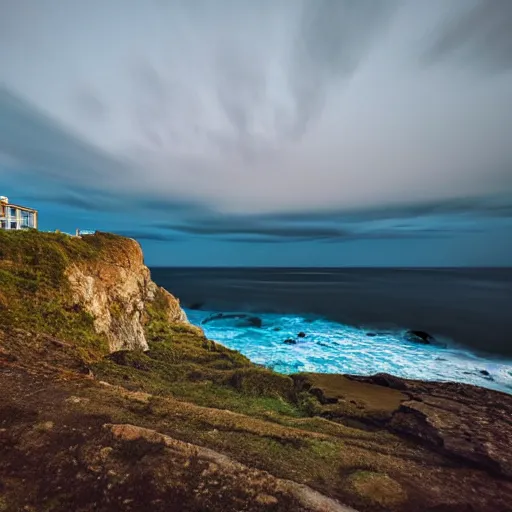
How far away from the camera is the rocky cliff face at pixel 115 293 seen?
17391 millimetres

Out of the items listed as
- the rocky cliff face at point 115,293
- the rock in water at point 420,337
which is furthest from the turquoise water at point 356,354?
the rocky cliff face at point 115,293

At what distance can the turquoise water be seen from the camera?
28.7 meters

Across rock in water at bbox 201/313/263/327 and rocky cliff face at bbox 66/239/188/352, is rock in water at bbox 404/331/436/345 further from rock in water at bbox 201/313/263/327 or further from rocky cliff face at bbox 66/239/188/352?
rocky cliff face at bbox 66/239/188/352

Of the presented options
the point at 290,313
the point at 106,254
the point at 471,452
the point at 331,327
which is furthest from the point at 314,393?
the point at 290,313

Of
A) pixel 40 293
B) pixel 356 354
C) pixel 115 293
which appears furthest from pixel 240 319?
pixel 40 293

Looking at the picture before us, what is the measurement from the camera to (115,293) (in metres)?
21.7

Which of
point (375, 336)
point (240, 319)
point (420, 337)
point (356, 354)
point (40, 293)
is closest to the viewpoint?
point (40, 293)

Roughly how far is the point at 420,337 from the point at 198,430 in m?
43.6

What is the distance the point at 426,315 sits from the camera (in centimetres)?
6041

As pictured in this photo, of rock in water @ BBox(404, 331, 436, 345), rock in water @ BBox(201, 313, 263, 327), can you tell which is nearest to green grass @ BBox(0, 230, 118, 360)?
rock in water @ BBox(201, 313, 263, 327)

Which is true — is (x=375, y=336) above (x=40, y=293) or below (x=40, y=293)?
below

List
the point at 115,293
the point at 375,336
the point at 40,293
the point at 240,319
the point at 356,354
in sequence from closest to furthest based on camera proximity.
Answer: the point at 40,293
the point at 115,293
the point at 356,354
the point at 375,336
the point at 240,319

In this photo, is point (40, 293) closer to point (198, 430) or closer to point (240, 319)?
point (198, 430)

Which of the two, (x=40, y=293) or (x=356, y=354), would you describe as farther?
(x=356, y=354)
